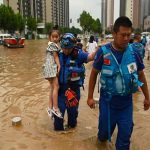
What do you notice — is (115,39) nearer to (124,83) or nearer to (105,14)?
(124,83)

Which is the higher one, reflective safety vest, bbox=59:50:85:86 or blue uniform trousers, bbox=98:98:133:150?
reflective safety vest, bbox=59:50:85:86

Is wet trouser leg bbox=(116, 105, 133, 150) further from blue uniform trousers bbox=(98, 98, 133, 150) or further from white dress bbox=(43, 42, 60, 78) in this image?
white dress bbox=(43, 42, 60, 78)

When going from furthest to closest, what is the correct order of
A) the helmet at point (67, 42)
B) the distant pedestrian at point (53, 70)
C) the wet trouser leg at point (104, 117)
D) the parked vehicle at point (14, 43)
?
the parked vehicle at point (14, 43) < the distant pedestrian at point (53, 70) < the helmet at point (67, 42) < the wet trouser leg at point (104, 117)

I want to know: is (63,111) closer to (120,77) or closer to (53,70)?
(53,70)

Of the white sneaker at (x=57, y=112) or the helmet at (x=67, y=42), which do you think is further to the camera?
the white sneaker at (x=57, y=112)

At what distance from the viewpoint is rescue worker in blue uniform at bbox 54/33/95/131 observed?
16.4 feet

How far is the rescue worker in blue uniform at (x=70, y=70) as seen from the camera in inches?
197

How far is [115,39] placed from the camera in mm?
3779

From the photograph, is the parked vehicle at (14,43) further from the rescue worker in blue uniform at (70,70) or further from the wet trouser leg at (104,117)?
the wet trouser leg at (104,117)

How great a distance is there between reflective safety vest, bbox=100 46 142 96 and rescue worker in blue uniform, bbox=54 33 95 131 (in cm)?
108

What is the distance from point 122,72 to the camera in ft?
12.5

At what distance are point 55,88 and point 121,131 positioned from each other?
149 centimetres

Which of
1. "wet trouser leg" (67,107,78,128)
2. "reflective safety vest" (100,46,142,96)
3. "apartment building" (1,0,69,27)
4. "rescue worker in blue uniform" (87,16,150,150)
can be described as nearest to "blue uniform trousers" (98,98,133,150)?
"rescue worker in blue uniform" (87,16,150,150)

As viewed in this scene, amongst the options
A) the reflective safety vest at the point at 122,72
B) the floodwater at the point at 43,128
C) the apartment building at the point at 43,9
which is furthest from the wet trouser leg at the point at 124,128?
the apartment building at the point at 43,9
